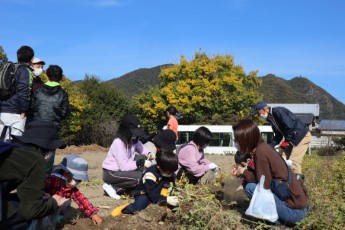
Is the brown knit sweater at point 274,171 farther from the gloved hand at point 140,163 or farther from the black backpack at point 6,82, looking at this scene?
the black backpack at point 6,82

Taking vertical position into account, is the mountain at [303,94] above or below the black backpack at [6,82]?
above

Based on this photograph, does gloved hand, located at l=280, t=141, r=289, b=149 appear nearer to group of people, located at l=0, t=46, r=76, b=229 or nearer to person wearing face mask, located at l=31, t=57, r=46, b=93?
group of people, located at l=0, t=46, r=76, b=229

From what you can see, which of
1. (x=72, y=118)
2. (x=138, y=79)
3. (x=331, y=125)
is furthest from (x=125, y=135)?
(x=138, y=79)

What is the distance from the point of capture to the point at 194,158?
5.96 meters

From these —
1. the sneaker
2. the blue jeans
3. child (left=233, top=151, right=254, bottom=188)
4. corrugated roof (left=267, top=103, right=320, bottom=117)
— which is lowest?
the sneaker

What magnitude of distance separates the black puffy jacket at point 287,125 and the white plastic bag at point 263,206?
10.0ft

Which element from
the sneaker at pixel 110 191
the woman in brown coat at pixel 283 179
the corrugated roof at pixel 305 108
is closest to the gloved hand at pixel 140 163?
the sneaker at pixel 110 191

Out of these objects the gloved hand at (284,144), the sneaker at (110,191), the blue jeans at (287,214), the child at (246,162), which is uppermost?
the gloved hand at (284,144)

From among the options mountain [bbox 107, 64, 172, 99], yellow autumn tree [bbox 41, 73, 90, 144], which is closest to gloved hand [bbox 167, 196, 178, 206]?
yellow autumn tree [bbox 41, 73, 90, 144]

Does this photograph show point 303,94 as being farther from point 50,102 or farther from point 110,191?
point 50,102

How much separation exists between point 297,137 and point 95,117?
63.7 ft

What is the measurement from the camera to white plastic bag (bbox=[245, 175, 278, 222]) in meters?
3.76

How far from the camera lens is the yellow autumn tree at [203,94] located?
27.0 metres

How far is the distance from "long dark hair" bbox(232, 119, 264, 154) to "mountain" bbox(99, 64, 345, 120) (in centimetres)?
6129
